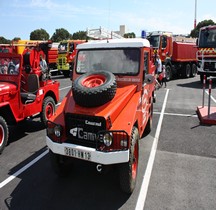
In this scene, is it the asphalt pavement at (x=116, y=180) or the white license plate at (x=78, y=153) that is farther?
the asphalt pavement at (x=116, y=180)

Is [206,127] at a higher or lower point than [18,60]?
lower

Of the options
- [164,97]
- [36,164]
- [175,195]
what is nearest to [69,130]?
[36,164]

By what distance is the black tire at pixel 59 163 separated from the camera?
4.39m

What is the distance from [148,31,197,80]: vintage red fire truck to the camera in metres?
16.6

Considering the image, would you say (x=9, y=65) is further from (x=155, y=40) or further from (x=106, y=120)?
(x=155, y=40)

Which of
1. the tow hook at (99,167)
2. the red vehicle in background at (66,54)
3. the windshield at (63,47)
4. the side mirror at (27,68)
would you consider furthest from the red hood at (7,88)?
the windshield at (63,47)

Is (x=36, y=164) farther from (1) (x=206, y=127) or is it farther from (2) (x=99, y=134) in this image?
(1) (x=206, y=127)

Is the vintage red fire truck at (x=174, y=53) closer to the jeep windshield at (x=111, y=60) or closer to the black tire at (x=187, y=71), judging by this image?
the black tire at (x=187, y=71)

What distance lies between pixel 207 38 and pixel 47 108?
37.9ft

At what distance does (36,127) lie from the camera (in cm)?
762

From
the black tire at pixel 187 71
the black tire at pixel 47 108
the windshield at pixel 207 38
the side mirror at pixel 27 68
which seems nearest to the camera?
the side mirror at pixel 27 68

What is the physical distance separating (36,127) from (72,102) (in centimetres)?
359

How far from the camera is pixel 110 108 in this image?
4.03 m

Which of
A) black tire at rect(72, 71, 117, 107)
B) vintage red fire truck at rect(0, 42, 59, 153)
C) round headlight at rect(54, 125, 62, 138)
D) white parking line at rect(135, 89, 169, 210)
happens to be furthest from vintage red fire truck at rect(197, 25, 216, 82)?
round headlight at rect(54, 125, 62, 138)
